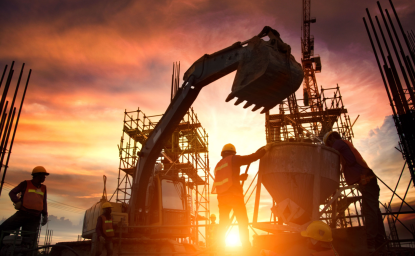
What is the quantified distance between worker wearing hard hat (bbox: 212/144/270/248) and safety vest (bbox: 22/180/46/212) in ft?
13.3

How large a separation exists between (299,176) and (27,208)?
19.6 ft

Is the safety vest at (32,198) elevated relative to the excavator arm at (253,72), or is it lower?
lower

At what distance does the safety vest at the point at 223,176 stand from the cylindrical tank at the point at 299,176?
0.87 m

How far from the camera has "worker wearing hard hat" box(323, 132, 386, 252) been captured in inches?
191

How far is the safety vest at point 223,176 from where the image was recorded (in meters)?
5.59

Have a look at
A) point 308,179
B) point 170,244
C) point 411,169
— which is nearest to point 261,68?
point 308,179

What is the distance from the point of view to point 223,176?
5719 mm

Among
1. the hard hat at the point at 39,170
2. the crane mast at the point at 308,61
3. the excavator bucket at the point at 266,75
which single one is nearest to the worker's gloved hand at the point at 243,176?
the excavator bucket at the point at 266,75

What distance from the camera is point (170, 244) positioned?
795cm

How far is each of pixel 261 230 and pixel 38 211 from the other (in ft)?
16.7

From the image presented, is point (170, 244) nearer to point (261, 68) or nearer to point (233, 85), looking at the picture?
point (233, 85)

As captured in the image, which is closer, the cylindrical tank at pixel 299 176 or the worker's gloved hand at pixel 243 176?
the cylindrical tank at pixel 299 176

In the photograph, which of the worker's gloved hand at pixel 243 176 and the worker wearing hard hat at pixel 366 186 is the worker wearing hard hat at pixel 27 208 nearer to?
the worker's gloved hand at pixel 243 176

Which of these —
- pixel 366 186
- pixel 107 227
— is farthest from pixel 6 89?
pixel 366 186
